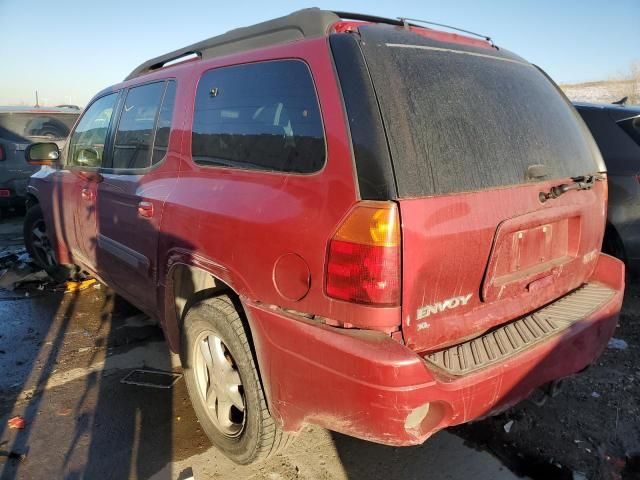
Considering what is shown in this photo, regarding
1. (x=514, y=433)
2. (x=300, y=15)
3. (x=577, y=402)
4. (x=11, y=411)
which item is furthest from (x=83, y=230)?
(x=577, y=402)

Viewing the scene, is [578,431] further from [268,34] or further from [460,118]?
[268,34]

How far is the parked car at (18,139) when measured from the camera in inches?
320

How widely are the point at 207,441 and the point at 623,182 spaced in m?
3.95

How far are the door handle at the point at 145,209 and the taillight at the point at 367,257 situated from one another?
4.77 ft

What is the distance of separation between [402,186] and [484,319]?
0.77 meters

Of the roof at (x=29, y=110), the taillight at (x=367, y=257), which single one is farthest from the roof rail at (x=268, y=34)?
the roof at (x=29, y=110)

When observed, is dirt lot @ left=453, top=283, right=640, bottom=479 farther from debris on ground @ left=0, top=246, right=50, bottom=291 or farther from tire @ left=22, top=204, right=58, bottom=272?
debris on ground @ left=0, top=246, right=50, bottom=291

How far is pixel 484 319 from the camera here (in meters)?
2.10

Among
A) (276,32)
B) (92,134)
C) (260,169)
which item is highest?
(276,32)

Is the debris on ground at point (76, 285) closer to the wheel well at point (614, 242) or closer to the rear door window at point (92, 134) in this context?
the rear door window at point (92, 134)

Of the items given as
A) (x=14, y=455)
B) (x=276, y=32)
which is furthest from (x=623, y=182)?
(x=14, y=455)

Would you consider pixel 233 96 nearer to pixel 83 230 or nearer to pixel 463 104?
pixel 463 104

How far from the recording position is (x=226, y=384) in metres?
2.48

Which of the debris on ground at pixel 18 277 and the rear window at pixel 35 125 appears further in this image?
the rear window at pixel 35 125
